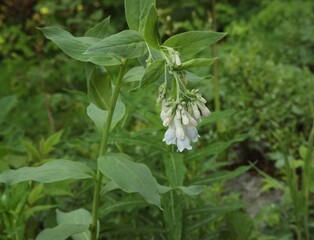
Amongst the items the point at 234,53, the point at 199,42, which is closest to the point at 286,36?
the point at 234,53

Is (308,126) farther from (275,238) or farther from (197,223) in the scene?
(197,223)

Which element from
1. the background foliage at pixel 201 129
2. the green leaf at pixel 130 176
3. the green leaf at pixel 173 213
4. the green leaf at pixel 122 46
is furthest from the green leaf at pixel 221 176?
the green leaf at pixel 122 46

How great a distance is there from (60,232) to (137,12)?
0.69 metres

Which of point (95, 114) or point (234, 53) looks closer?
point (95, 114)

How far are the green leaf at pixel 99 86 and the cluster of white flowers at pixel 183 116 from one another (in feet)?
0.91

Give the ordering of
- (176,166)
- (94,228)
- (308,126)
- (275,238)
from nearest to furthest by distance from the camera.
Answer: (94,228) → (176,166) → (275,238) → (308,126)

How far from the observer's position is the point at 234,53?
373 cm

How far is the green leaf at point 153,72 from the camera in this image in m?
1.38

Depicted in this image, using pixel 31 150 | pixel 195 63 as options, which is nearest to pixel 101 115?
pixel 195 63

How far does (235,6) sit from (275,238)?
12.8 feet

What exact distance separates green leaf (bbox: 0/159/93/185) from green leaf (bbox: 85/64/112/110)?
205 mm

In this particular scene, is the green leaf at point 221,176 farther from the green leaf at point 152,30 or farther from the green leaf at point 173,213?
the green leaf at point 152,30

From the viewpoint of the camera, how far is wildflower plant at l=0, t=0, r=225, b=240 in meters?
1.39

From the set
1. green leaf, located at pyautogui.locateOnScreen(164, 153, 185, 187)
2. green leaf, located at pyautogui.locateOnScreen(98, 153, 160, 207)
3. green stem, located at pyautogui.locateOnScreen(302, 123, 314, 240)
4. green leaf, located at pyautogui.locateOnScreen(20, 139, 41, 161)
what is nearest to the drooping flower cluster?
green leaf, located at pyautogui.locateOnScreen(98, 153, 160, 207)
